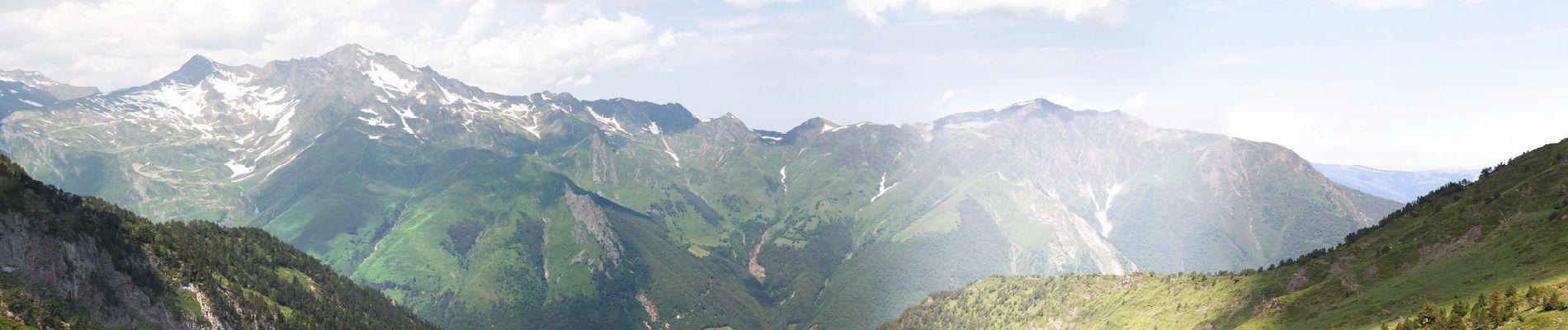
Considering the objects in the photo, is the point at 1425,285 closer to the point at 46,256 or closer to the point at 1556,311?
the point at 1556,311

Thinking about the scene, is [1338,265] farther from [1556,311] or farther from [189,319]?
[189,319]

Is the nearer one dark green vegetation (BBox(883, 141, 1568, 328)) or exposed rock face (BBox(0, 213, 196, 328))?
dark green vegetation (BBox(883, 141, 1568, 328))

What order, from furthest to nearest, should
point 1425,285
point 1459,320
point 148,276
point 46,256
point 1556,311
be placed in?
1. point 148,276
2. point 46,256
3. point 1425,285
4. point 1459,320
5. point 1556,311

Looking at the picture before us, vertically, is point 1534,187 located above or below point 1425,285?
above

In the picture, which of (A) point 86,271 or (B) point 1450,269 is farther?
(A) point 86,271

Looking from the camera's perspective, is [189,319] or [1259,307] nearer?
[1259,307]

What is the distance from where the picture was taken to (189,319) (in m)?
200

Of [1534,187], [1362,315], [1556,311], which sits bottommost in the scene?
[1362,315]

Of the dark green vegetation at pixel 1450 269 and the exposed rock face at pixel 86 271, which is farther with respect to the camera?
the exposed rock face at pixel 86 271

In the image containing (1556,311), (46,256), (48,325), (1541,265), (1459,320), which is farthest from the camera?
(46,256)

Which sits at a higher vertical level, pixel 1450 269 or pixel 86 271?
pixel 1450 269

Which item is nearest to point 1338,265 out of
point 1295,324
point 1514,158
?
point 1295,324

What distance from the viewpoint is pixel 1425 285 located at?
Result: 137m

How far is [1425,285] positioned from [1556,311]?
52098 mm
